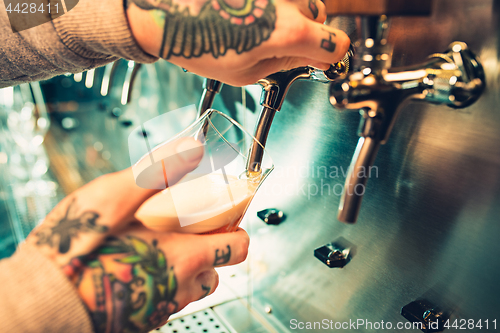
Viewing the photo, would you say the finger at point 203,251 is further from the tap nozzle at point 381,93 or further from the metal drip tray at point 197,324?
→ the metal drip tray at point 197,324

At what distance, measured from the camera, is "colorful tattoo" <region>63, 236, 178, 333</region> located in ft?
0.98

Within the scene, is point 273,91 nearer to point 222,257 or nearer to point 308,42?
point 308,42

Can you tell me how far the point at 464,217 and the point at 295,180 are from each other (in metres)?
0.30

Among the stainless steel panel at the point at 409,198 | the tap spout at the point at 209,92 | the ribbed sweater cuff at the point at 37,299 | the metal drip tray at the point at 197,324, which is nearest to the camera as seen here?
the ribbed sweater cuff at the point at 37,299

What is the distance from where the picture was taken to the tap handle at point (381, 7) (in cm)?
28

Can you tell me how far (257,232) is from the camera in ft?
2.59

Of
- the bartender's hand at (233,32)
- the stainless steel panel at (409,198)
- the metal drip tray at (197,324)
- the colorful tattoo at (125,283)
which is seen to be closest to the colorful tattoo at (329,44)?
the bartender's hand at (233,32)

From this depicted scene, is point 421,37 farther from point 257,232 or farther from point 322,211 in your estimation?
point 257,232

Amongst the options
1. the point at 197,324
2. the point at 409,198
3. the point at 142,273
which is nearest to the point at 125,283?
the point at 142,273

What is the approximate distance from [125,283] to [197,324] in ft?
1.59

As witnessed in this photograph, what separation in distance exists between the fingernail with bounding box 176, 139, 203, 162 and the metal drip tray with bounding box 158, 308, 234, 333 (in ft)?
1.66

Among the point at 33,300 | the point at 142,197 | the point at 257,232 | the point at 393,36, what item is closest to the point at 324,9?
the point at 393,36

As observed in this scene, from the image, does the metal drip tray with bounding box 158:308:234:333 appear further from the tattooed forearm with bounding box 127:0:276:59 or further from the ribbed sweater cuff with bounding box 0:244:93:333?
the tattooed forearm with bounding box 127:0:276:59

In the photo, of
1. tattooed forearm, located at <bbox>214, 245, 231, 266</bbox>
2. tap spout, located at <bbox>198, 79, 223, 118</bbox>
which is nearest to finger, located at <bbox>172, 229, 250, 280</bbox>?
tattooed forearm, located at <bbox>214, 245, 231, 266</bbox>
